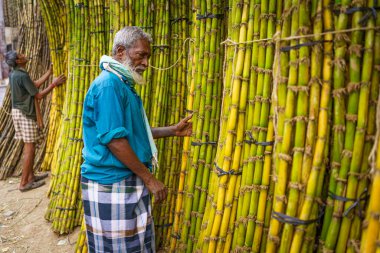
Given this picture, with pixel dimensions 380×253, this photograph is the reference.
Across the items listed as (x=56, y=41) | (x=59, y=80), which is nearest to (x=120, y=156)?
(x=59, y=80)

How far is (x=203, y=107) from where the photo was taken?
2.34 metres

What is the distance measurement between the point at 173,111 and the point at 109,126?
1.34 metres

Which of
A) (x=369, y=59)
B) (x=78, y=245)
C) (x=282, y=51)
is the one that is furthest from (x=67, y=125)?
(x=369, y=59)

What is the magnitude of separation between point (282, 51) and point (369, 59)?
1.23ft

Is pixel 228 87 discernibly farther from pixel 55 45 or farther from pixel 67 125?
pixel 55 45

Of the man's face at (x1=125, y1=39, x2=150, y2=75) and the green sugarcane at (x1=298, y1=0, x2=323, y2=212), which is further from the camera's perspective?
the man's face at (x1=125, y1=39, x2=150, y2=75)

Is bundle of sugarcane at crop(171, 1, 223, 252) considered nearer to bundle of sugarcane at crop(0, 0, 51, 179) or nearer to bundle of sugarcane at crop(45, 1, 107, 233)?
bundle of sugarcane at crop(45, 1, 107, 233)

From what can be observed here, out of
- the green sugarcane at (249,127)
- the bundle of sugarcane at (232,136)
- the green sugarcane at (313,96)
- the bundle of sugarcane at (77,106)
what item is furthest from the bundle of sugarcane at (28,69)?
the green sugarcane at (313,96)

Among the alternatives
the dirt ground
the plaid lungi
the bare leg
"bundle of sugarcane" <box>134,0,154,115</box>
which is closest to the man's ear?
the plaid lungi

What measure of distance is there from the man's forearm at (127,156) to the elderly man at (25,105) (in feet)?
10.8

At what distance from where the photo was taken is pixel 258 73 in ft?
5.53

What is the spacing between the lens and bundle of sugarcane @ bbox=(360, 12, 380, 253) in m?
1.24

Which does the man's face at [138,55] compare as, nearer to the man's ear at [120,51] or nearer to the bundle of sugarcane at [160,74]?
the man's ear at [120,51]

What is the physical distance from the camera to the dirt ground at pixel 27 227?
3.44 meters
